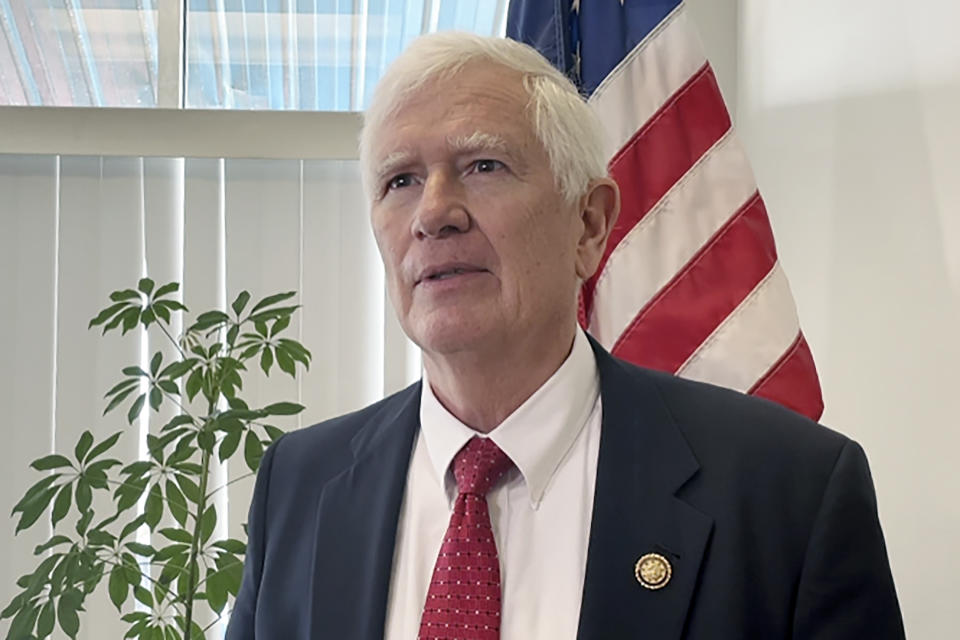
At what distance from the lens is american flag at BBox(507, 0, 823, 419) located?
6.68 feet

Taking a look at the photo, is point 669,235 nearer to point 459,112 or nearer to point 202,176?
point 459,112

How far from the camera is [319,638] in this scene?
1.31 m

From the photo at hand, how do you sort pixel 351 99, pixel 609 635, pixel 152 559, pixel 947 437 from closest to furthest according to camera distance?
pixel 609 635
pixel 947 437
pixel 152 559
pixel 351 99

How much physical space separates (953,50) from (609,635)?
1.12m

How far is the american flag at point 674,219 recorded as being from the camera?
2.04 meters

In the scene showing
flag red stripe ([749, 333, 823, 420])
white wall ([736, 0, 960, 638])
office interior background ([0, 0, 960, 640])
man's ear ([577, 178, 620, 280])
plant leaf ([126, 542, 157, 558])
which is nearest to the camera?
man's ear ([577, 178, 620, 280])

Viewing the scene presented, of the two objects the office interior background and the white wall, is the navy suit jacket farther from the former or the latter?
the office interior background

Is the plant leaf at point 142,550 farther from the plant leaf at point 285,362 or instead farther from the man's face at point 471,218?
the man's face at point 471,218

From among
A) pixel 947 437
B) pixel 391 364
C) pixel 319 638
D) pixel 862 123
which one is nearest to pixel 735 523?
pixel 319 638

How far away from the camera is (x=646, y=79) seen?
7.25 feet

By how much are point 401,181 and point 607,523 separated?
0.46m

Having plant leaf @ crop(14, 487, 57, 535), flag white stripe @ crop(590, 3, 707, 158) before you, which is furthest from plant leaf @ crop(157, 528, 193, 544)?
flag white stripe @ crop(590, 3, 707, 158)

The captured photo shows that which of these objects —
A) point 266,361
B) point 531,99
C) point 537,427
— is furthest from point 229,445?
point 531,99

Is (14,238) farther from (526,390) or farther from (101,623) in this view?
(526,390)
